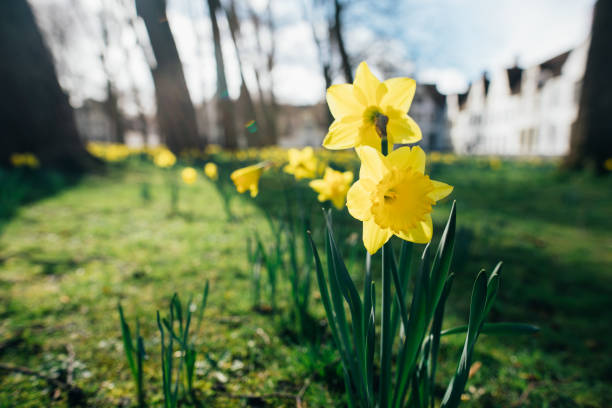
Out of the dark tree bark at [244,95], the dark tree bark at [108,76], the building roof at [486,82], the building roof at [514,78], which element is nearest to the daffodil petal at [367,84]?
the dark tree bark at [244,95]

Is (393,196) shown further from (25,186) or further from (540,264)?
(25,186)

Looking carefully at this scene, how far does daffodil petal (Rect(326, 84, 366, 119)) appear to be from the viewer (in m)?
0.83

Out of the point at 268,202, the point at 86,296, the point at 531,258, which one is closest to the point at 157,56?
the point at 268,202

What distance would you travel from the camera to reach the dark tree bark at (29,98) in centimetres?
581

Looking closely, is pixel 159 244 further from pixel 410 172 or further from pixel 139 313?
pixel 410 172

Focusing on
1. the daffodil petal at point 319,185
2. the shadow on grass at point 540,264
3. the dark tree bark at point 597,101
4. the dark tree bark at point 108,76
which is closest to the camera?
the daffodil petal at point 319,185

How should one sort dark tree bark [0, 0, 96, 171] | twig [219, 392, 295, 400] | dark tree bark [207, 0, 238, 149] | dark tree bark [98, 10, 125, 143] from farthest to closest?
dark tree bark [98, 10, 125, 143] → dark tree bark [207, 0, 238, 149] → dark tree bark [0, 0, 96, 171] → twig [219, 392, 295, 400]

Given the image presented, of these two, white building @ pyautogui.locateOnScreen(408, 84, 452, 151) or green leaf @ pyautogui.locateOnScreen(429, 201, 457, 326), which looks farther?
white building @ pyautogui.locateOnScreen(408, 84, 452, 151)

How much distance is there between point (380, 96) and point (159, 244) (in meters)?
2.81

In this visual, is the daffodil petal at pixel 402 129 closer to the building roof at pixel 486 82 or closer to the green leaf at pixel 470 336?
the green leaf at pixel 470 336

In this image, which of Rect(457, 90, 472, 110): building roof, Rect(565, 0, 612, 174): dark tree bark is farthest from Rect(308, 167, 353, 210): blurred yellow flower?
Rect(457, 90, 472, 110): building roof

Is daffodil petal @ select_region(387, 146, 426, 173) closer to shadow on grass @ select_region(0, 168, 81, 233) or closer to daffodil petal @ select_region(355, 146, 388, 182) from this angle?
daffodil petal @ select_region(355, 146, 388, 182)

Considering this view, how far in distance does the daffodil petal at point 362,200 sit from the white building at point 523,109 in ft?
72.9

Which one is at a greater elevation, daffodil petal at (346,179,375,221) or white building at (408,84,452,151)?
white building at (408,84,452,151)
